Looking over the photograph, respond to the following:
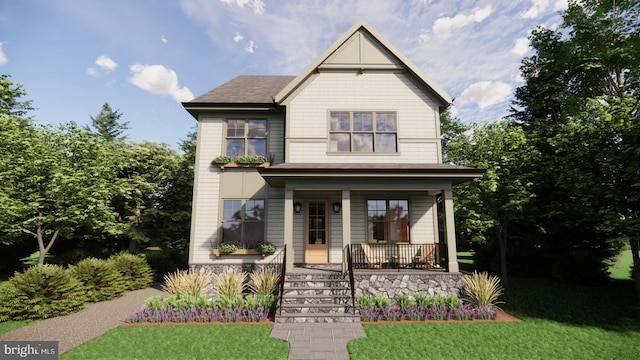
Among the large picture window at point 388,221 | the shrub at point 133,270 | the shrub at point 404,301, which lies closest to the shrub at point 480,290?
the shrub at point 404,301

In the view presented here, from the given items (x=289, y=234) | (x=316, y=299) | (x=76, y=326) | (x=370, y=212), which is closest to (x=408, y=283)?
(x=316, y=299)

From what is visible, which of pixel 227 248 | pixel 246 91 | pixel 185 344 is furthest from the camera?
pixel 246 91

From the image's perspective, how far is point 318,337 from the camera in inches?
265

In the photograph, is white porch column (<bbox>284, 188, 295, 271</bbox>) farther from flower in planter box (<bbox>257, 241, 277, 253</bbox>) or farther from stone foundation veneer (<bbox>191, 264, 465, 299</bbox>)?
stone foundation veneer (<bbox>191, 264, 465, 299</bbox>)

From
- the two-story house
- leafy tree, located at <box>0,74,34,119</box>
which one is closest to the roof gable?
the two-story house

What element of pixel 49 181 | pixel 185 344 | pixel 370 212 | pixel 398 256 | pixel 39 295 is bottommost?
pixel 185 344

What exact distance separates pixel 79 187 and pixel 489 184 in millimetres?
19224

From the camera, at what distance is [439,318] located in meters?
8.15

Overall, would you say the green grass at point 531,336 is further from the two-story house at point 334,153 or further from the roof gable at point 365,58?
the roof gable at point 365,58

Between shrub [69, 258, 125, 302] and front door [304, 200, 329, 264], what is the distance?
787 centimetres

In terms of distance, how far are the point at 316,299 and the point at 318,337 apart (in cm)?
179

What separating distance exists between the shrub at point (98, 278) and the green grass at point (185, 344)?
4.50 meters

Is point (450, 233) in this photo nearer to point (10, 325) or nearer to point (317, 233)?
point (317, 233)

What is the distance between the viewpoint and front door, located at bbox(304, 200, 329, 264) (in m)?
11.3
